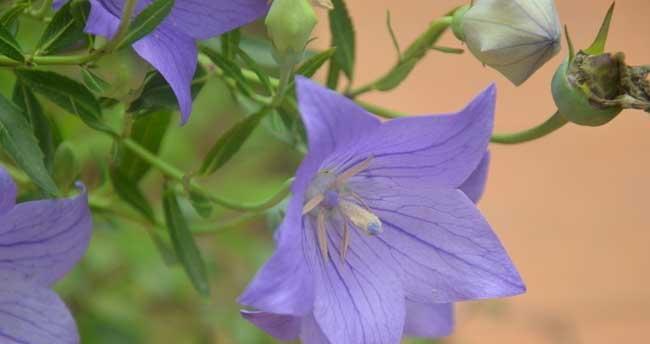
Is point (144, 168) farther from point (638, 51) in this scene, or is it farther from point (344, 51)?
point (638, 51)

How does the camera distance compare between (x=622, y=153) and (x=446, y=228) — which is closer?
(x=446, y=228)

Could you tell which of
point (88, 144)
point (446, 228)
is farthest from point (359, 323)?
point (88, 144)

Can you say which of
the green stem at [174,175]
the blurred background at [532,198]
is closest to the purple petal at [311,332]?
the green stem at [174,175]

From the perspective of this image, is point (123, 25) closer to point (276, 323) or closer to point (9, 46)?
point (9, 46)

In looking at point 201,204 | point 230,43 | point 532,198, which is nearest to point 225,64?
point 230,43

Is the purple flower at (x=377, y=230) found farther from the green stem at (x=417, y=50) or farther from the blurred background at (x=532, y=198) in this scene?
the blurred background at (x=532, y=198)

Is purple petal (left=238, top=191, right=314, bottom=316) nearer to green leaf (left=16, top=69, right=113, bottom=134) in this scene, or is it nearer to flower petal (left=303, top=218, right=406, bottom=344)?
flower petal (left=303, top=218, right=406, bottom=344)
